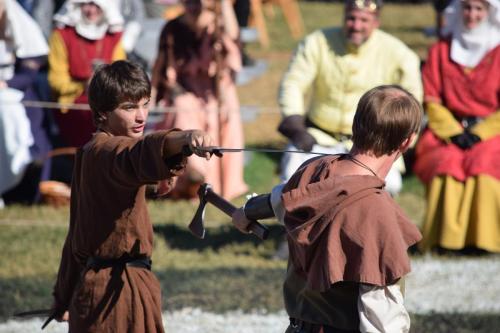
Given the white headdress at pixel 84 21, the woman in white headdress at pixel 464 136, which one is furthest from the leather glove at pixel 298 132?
the white headdress at pixel 84 21

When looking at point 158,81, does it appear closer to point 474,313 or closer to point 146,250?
point 474,313

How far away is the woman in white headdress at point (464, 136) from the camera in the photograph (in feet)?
23.8

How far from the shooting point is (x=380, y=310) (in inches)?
123

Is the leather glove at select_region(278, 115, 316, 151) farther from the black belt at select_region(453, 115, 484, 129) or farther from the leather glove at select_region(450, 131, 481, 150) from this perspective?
the black belt at select_region(453, 115, 484, 129)

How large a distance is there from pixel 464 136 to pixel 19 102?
3.49m

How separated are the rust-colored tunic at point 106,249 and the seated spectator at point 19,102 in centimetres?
468

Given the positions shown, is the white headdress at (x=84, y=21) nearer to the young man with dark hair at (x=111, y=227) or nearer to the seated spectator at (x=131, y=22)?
the seated spectator at (x=131, y=22)

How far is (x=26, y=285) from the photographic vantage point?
6.39 meters

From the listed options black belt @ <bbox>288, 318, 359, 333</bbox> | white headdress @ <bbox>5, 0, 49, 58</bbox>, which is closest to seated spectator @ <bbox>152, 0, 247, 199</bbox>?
white headdress @ <bbox>5, 0, 49, 58</bbox>

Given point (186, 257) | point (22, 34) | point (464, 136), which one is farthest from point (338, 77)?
point (22, 34)

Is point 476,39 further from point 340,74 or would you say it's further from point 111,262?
point 111,262

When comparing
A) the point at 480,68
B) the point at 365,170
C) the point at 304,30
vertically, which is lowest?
the point at 304,30

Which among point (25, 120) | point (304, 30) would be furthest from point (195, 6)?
point (304, 30)

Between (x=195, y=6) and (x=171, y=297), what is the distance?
9.34ft
